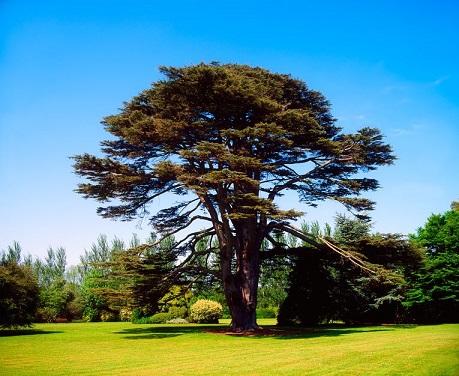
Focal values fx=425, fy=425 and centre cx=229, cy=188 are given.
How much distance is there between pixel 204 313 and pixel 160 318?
4.34 m

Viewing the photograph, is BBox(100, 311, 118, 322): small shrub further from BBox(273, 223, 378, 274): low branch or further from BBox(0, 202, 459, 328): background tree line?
BBox(273, 223, 378, 274): low branch

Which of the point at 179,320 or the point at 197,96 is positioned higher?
the point at 197,96

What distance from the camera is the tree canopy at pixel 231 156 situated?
1945cm

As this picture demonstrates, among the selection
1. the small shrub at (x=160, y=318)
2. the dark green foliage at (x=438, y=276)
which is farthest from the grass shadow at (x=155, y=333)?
the dark green foliage at (x=438, y=276)

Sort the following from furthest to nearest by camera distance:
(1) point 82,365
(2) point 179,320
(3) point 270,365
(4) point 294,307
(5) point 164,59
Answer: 1. (2) point 179,320
2. (4) point 294,307
3. (5) point 164,59
4. (1) point 82,365
5. (3) point 270,365

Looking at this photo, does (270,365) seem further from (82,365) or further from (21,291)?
(21,291)

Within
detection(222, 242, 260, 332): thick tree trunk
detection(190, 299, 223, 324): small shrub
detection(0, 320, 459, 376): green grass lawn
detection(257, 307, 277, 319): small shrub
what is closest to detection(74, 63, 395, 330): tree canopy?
detection(222, 242, 260, 332): thick tree trunk

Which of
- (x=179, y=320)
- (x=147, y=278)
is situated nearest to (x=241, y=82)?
(x=147, y=278)

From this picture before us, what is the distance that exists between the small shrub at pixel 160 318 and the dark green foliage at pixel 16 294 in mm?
13792

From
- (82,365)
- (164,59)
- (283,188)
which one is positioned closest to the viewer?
(82,365)

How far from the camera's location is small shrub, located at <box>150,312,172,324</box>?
1489 inches

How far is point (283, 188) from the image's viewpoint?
2388cm

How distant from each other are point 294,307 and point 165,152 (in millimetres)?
13837

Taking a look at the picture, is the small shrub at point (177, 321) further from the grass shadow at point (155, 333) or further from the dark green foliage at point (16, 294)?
the dark green foliage at point (16, 294)
